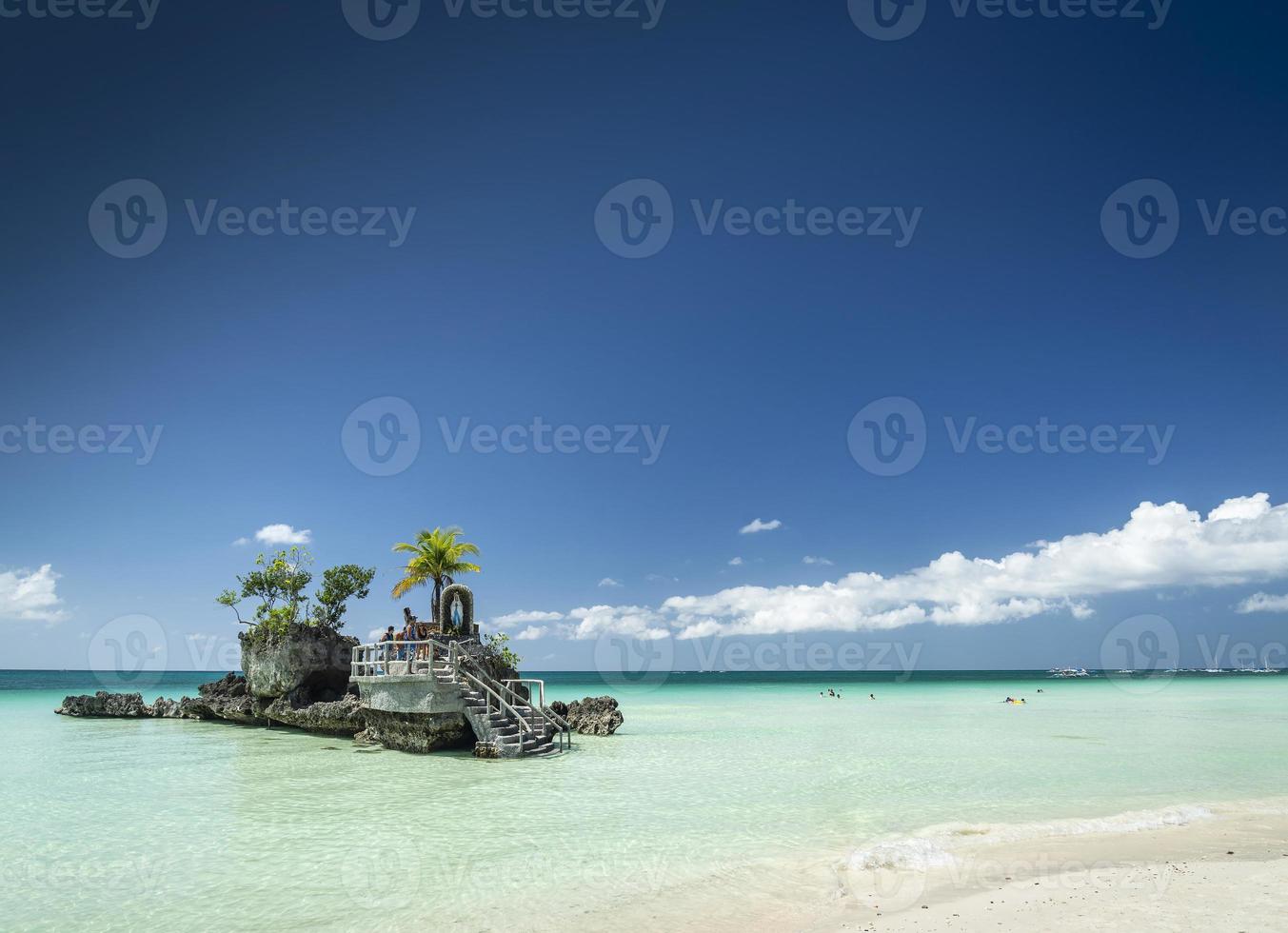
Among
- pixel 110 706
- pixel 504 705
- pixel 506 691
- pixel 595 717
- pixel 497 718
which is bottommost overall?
pixel 110 706

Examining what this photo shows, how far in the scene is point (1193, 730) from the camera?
33656mm

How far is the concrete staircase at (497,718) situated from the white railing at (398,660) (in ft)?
1.72

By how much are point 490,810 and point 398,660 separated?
37.8 feet

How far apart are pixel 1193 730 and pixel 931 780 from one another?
22611mm

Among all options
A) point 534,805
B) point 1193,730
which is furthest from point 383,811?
point 1193,730

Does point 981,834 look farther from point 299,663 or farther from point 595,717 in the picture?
point 299,663

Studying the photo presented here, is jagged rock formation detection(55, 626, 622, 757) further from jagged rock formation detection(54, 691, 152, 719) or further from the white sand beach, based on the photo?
the white sand beach

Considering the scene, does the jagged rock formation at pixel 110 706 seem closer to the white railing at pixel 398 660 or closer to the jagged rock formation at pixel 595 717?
the white railing at pixel 398 660

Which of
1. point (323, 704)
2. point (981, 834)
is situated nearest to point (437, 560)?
point (323, 704)

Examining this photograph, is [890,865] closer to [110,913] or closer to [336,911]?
[336,911]

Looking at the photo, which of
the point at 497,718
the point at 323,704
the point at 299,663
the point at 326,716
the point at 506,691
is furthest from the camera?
the point at 299,663

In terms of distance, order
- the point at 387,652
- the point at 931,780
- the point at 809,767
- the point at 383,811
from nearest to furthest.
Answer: the point at 383,811 → the point at 931,780 → the point at 809,767 → the point at 387,652

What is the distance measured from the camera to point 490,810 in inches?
626

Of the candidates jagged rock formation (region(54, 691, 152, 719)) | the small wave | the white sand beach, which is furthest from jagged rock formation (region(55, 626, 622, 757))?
the white sand beach
